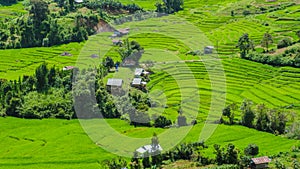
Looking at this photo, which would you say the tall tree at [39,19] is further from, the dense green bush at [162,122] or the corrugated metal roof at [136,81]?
the dense green bush at [162,122]

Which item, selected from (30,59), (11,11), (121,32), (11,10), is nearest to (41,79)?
(30,59)

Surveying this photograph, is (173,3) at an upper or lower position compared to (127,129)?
upper

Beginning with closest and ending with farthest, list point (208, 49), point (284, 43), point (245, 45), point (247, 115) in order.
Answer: point (247, 115), point (245, 45), point (284, 43), point (208, 49)

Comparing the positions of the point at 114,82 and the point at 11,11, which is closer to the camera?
the point at 114,82

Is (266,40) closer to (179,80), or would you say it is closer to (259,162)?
(179,80)

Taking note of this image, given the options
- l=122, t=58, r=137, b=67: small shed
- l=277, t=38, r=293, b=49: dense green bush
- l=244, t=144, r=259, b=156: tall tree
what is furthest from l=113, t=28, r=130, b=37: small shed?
l=244, t=144, r=259, b=156: tall tree

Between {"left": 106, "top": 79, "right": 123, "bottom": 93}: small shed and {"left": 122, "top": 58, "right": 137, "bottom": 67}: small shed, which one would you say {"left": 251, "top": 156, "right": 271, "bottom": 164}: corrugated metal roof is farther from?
{"left": 122, "top": 58, "right": 137, "bottom": 67}: small shed

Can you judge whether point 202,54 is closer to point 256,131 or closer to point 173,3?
point 256,131

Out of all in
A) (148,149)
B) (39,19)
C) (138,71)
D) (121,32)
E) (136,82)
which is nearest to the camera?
(148,149)

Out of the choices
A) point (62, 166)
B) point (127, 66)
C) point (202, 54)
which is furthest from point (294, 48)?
point (62, 166)
